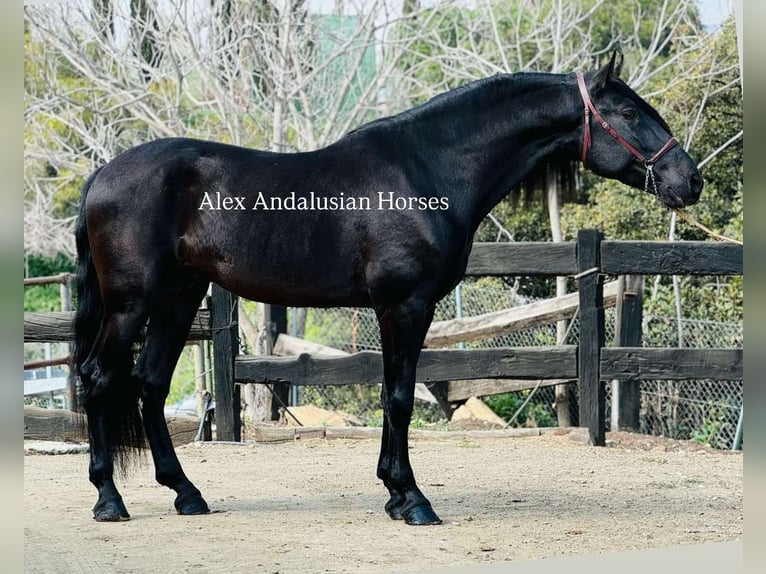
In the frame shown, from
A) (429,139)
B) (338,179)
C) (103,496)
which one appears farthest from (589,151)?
(103,496)

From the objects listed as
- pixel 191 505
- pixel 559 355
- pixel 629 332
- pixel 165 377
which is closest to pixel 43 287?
pixel 559 355

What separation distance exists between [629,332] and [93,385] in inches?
155

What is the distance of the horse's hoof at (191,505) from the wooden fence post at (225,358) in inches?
80.2

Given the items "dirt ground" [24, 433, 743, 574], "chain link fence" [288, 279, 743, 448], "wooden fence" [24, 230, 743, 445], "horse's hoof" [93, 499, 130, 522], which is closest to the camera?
"dirt ground" [24, 433, 743, 574]

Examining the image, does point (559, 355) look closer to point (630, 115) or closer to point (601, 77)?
point (630, 115)

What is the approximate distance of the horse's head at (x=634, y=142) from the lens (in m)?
4.51

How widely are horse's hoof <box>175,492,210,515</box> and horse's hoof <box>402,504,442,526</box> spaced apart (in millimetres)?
981

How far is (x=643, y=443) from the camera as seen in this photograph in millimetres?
6785

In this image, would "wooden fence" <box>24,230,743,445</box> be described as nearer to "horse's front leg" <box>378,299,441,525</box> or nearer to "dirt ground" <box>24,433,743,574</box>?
"dirt ground" <box>24,433,743,574</box>

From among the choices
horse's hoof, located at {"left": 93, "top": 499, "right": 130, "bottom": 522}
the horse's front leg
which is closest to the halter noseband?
the horse's front leg

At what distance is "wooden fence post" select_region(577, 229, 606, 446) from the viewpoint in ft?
21.8

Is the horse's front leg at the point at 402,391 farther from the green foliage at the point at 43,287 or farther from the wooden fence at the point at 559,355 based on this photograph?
the green foliage at the point at 43,287

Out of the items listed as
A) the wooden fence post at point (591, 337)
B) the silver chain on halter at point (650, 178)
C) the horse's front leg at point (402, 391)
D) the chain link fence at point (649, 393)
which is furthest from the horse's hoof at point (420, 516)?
the chain link fence at point (649, 393)

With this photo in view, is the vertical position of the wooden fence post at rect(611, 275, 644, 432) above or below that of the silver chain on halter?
below
